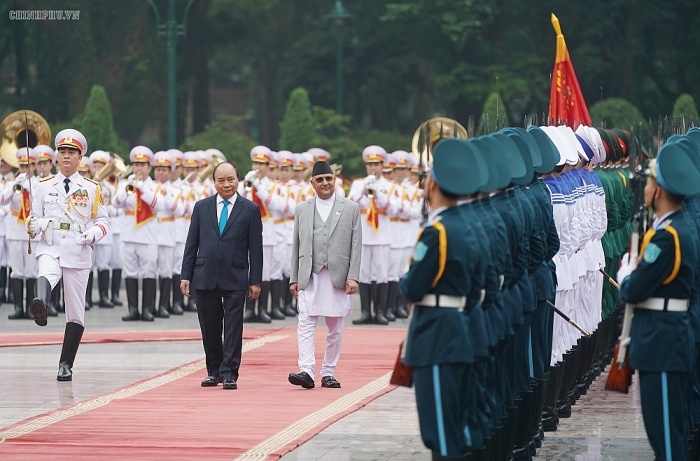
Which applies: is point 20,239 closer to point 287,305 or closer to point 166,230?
point 166,230

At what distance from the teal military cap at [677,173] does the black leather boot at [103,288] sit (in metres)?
14.9

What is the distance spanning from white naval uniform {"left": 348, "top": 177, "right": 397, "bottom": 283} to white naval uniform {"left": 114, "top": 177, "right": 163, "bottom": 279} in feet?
9.20

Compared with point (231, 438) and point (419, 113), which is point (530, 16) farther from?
point (231, 438)

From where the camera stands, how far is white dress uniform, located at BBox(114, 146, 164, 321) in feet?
66.9

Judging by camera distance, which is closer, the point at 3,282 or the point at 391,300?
the point at 391,300

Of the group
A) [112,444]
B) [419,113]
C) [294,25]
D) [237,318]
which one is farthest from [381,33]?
[112,444]

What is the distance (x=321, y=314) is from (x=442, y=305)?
5.30 metres

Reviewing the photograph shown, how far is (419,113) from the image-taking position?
164 feet

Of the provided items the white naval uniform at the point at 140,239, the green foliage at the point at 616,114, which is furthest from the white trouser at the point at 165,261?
the green foliage at the point at 616,114

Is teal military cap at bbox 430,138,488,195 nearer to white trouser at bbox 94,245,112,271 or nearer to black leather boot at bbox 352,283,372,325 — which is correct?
black leather boot at bbox 352,283,372,325

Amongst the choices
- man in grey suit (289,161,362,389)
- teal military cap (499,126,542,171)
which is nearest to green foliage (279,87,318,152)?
man in grey suit (289,161,362,389)

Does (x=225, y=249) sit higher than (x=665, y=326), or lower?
higher

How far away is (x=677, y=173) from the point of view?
837cm

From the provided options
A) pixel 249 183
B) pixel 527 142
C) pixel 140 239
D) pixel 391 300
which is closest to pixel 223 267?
pixel 527 142
